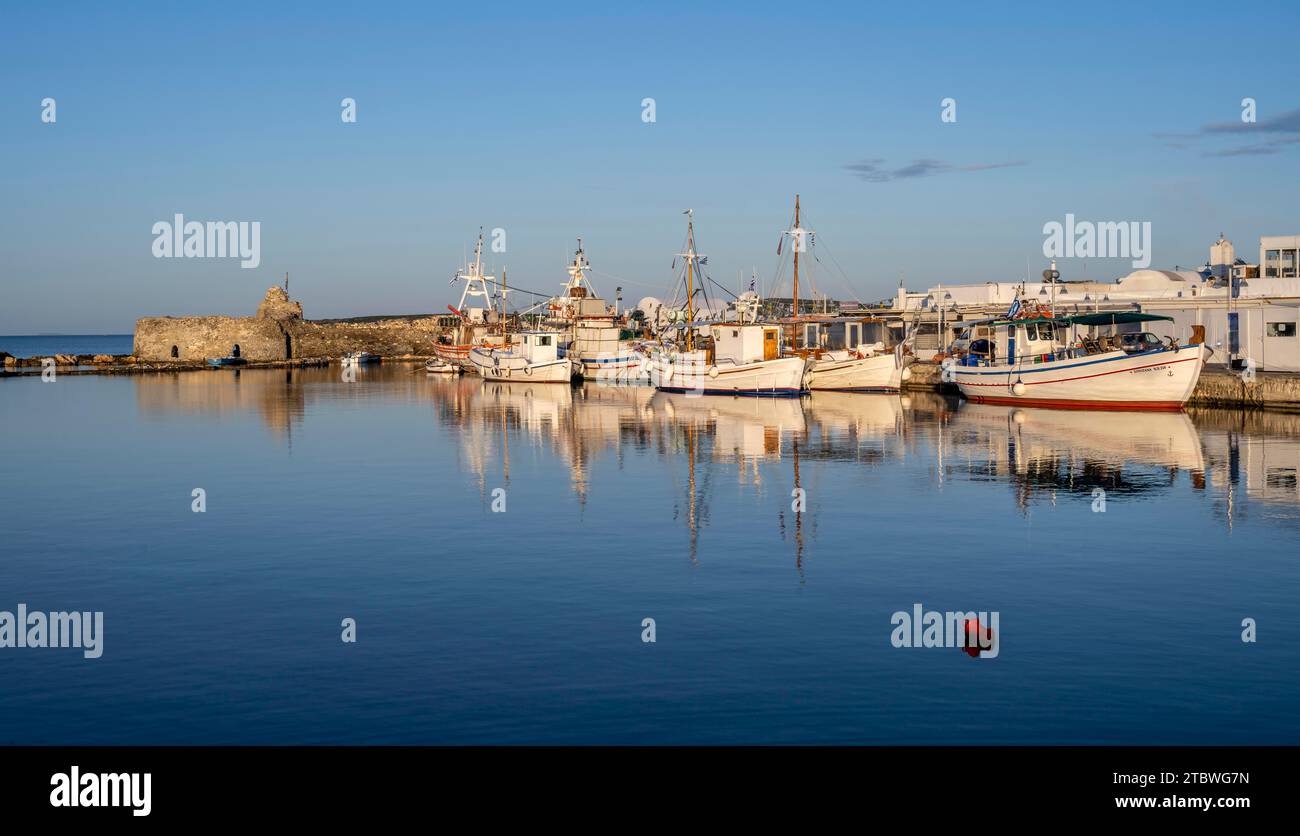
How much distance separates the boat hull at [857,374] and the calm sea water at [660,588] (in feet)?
85.9

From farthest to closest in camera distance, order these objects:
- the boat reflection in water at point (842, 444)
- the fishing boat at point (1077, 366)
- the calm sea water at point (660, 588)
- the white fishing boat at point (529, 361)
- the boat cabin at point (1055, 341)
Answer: the white fishing boat at point (529, 361) < the boat cabin at point (1055, 341) < the fishing boat at point (1077, 366) < the boat reflection in water at point (842, 444) < the calm sea water at point (660, 588)

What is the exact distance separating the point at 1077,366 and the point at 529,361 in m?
40.5

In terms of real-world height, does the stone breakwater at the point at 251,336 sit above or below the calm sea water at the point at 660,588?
above

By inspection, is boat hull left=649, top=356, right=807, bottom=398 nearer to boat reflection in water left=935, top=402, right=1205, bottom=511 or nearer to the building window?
boat reflection in water left=935, top=402, right=1205, bottom=511

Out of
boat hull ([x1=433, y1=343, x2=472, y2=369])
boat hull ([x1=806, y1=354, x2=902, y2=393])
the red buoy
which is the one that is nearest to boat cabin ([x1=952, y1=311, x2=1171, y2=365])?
boat hull ([x1=806, y1=354, x2=902, y2=393])

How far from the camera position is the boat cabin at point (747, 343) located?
212 ft

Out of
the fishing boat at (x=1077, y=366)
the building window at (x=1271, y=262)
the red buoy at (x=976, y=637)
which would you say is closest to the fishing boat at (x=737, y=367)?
the fishing boat at (x=1077, y=366)

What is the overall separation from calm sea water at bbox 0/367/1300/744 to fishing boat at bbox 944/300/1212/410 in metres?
7.28

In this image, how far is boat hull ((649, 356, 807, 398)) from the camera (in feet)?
201

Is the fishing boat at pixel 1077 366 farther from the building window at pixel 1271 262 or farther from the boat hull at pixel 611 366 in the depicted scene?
the boat hull at pixel 611 366

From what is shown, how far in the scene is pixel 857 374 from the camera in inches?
2571
